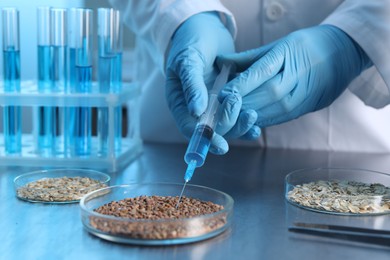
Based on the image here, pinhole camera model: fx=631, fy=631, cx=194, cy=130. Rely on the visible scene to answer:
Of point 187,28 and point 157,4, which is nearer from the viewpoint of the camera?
point 187,28

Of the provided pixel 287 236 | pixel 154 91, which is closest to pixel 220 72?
pixel 154 91

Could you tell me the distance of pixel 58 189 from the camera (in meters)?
1.08

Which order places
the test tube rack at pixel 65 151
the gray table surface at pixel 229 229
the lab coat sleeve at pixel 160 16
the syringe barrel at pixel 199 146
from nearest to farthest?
the gray table surface at pixel 229 229
the syringe barrel at pixel 199 146
the test tube rack at pixel 65 151
the lab coat sleeve at pixel 160 16

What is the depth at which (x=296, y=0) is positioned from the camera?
1.43 meters

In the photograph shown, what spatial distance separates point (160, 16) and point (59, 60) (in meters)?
0.25

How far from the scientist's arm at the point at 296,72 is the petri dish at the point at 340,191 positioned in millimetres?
149

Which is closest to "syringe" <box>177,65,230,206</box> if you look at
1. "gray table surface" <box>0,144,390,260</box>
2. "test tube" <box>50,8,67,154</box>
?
"gray table surface" <box>0,144,390,260</box>

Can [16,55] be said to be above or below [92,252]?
above

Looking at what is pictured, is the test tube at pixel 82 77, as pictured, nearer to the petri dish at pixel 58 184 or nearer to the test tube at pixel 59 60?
the test tube at pixel 59 60

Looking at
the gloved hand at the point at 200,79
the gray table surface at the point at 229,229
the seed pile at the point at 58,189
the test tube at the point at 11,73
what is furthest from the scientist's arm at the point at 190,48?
the test tube at the point at 11,73

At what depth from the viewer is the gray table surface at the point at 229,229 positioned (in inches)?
32.4

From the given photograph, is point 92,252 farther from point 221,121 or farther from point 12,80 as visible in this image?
point 12,80

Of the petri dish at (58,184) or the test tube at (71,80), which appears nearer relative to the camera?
the petri dish at (58,184)

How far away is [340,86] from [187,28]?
34 centimetres
